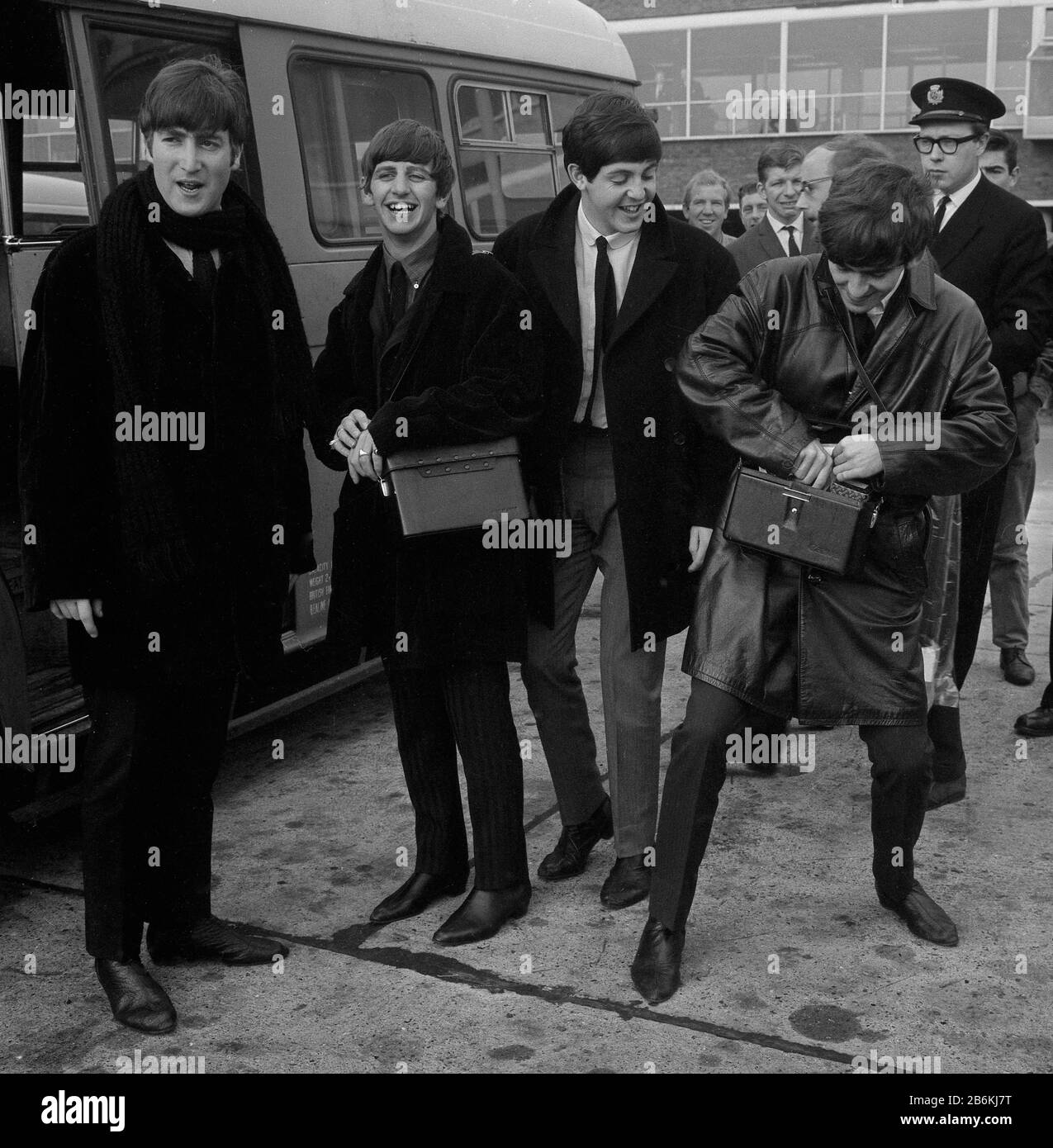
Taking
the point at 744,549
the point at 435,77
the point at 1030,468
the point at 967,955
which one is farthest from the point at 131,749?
the point at 1030,468

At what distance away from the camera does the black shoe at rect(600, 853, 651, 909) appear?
3814 mm

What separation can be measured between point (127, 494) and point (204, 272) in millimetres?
553

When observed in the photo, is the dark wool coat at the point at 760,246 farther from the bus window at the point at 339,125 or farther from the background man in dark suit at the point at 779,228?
the bus window at the point at 339,125

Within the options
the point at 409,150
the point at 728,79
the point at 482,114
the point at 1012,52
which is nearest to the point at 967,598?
the point at 409,150

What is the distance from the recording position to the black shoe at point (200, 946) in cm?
348

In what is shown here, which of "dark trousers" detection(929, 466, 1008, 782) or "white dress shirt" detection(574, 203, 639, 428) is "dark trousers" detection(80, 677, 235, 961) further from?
"dark trousers" detection(929, 466, 1008, 782)

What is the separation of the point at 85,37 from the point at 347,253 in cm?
132

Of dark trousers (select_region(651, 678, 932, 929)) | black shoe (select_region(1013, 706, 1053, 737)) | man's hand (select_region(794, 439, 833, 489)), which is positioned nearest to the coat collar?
man's hand (select_region(794, 439, 833, 489))

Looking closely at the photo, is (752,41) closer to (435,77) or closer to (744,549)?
(435,77)

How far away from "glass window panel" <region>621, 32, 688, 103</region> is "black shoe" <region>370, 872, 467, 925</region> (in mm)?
25123

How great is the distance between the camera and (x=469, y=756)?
12.0 feet

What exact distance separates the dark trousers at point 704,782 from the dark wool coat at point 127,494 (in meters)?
1.01

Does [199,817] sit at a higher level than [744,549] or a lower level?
lower

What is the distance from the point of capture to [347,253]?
5172mm
